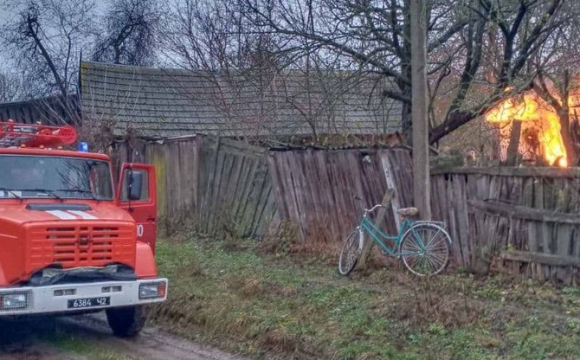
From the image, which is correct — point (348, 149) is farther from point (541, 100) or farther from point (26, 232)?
point (26, 232)

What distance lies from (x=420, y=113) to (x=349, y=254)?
224 centimetres

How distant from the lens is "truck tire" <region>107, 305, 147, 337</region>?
9133 millimetres

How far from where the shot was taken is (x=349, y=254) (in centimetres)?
1127

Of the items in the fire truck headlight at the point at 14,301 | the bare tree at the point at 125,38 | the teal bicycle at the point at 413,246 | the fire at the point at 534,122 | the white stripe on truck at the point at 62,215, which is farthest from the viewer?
the bare tree at the point at 125,38

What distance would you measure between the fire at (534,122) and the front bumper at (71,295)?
6331mm

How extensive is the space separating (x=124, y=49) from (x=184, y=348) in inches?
1042

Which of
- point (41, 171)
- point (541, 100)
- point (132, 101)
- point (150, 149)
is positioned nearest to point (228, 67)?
point (150, 149)

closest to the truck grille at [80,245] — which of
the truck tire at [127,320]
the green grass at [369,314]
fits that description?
the truck tire at [127,320]

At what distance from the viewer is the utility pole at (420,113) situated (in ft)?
35.9

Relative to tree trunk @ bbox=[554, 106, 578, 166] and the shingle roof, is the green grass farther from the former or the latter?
the shingle roof

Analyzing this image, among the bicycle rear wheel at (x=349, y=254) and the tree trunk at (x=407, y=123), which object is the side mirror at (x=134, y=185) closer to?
the bicycle rear wheel at (x=349, y=254)

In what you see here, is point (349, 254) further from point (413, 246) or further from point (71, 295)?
point (71, 295)

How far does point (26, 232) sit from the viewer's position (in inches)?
310

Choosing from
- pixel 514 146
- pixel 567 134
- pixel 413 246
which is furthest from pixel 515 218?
pixel 567 134
